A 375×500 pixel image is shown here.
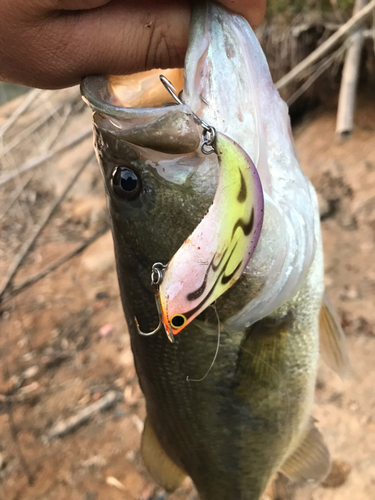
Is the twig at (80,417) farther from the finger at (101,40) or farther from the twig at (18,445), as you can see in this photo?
the finger at (101,40)

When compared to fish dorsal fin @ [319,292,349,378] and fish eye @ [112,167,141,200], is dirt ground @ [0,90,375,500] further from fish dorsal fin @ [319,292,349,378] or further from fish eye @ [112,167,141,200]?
fish eye @ [112,167,141,200]

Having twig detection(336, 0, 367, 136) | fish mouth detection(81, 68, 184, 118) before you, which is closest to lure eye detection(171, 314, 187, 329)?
fish mouth detection(81, 68, 184, 118)

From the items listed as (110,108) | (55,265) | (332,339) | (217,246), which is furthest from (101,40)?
(55,265)

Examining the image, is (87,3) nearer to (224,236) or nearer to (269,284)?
(224,236)

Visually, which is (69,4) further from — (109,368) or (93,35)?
(109,368)

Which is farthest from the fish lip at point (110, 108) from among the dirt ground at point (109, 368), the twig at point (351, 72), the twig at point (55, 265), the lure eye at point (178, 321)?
the twig at point (55, 265)
